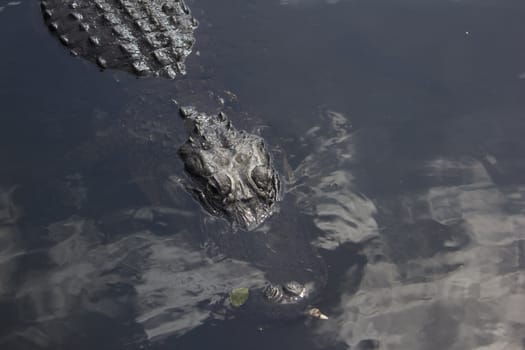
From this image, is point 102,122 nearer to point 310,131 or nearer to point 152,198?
point 152,198

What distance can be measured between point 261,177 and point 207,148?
68 centimetres

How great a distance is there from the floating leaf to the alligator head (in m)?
0.54

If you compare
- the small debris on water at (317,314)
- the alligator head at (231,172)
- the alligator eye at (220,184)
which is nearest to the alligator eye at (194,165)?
the alligator head at (231,172)

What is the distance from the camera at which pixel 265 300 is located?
440 centimetres

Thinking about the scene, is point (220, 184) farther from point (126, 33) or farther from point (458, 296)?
point (126, 33)

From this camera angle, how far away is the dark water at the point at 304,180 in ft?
15.1

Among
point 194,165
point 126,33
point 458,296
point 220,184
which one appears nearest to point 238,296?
point 220,184

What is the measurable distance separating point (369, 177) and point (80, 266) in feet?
9.33

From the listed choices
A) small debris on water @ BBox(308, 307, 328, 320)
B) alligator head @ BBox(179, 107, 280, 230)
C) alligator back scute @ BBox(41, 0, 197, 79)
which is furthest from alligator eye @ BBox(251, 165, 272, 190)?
→ alligator back scute @ BBox(41, 0, 197, 79)

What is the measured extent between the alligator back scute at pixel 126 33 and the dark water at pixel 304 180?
0.19m

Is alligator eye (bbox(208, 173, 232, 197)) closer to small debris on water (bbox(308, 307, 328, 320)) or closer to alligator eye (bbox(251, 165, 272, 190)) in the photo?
alligator eye (bbox(251, 165, 272, 190))

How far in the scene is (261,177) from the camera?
490 cm

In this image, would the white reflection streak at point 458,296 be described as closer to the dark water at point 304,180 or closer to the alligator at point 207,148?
the dark water at point 304,180

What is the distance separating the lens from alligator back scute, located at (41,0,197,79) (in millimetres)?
6129
